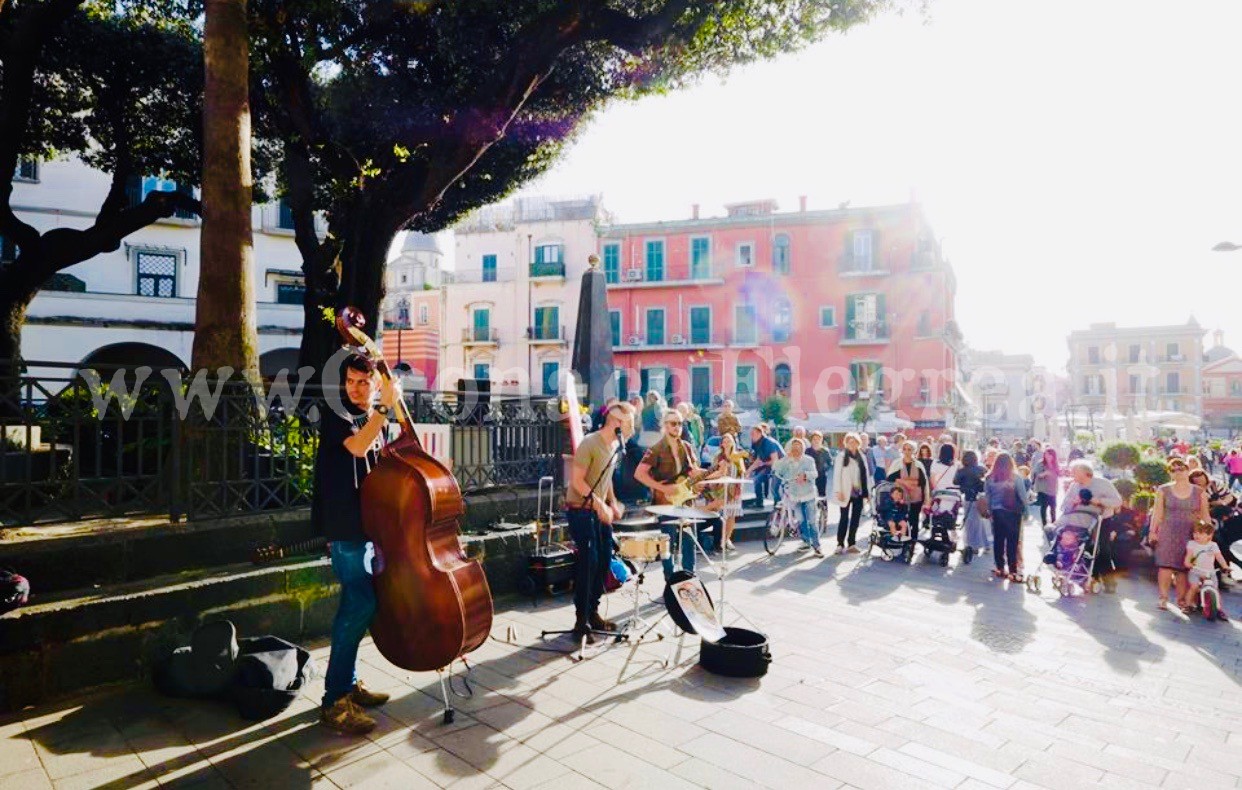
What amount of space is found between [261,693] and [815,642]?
410 cm

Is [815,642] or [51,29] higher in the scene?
[51,29]

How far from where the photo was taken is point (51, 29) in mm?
8953

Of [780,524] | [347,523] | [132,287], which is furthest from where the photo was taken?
[132,287]

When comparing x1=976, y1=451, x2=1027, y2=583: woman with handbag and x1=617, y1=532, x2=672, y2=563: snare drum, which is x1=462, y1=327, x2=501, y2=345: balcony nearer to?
x1=976, y1=451, x2=1027, y2=583: woman with handbag

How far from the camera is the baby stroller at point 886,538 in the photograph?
1007 centimetres

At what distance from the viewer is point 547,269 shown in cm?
3856

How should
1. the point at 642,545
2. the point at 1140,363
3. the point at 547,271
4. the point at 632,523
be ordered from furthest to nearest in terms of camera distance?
1. the point at 1140,363
2. the point at 547,271
3. the point at 632,523
4. the point at 642,545

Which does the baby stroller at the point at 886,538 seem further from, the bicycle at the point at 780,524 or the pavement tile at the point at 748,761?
the pavement tile at the point at 748,761

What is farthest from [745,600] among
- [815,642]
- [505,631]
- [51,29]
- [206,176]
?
[51,29]

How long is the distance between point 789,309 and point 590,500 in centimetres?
3366

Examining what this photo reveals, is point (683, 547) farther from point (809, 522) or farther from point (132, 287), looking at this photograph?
point (132, 287)

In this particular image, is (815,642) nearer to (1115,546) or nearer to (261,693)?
(261,693)

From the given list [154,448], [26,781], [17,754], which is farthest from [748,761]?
[154,448]

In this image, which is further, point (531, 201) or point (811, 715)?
point (531, 201)
